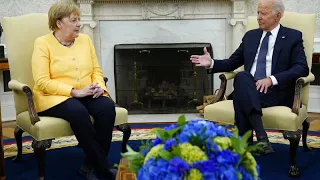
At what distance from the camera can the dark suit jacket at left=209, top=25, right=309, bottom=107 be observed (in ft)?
8.70

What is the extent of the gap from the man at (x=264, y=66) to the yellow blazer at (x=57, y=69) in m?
0.68

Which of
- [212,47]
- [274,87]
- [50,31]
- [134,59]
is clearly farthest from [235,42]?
[50,31]

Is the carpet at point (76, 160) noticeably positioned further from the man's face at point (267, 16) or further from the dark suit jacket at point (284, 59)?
the man's face at point (267, 16)

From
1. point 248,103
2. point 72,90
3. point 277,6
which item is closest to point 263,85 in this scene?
point 248,103

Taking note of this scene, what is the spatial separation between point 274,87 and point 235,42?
199 centimetres

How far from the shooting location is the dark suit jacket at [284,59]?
265 centimetres

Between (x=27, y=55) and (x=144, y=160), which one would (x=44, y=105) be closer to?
(x=27, y=55)

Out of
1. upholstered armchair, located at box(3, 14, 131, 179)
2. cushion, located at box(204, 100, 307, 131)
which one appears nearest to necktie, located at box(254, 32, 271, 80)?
cushion, located at box(204, 100, 307, 131)

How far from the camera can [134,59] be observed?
15.4ft

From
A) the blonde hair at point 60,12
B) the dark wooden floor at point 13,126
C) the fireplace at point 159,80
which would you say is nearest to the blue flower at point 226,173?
the blonde hair at point 60,12

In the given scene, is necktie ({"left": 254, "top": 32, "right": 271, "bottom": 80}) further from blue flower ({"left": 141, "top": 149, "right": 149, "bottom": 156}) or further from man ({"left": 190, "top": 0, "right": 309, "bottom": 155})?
blue flower ({"left": 141, "top": 149, "right": 149, "bottom": 156})

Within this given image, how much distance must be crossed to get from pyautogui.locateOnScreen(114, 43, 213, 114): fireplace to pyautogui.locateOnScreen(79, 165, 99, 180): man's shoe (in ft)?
6.98

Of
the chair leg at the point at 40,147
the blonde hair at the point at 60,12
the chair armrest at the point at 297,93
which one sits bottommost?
the chair leg at the point at 40,147

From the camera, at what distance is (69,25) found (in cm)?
258
